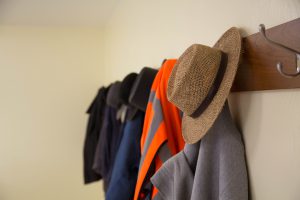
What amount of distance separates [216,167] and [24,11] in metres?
1.74

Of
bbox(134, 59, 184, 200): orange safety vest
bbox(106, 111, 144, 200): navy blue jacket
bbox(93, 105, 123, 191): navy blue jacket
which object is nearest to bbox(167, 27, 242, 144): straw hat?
bbox(134, 59, 184, 200): orange safety vest

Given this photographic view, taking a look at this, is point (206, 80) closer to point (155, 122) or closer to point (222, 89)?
point (222, 89)

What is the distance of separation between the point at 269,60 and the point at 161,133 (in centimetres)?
36

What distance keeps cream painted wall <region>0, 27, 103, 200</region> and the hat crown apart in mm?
1694

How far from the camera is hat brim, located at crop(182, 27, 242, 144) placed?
1.65 ft

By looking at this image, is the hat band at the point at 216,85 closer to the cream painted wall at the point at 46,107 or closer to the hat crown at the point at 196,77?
the hat crown at the point at 196,77

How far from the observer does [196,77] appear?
0.54 meters

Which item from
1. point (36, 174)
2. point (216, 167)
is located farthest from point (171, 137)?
point (36, 174)

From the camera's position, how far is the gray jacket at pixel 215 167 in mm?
520

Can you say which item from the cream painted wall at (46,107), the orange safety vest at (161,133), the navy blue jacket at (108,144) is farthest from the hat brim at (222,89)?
the cream painted wall at (46,107)

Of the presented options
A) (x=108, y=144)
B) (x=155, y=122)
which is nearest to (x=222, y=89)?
(x=155, y=122)

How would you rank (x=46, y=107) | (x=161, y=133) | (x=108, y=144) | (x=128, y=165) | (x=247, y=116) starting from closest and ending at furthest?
(x=247, y=116)
(x=161, y=133)
(x=128, y=165)
(x=108, y=144)
(x=46, y=107)

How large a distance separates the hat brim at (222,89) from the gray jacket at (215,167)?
0.10ft

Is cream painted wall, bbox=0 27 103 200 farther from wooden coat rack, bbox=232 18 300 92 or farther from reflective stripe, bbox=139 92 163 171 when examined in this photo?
wooden coat rack, bbox=232 18 300 92
